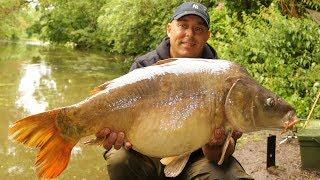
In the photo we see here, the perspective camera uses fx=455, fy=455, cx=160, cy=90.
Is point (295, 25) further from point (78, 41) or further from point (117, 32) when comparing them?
point (78, 41)

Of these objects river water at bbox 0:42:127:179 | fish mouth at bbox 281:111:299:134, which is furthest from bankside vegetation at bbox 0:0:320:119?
fish mouth at bbox 281:111:299:134

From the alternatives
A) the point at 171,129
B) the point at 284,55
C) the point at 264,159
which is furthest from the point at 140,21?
the point at 171,129

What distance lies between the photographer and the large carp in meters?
2.44

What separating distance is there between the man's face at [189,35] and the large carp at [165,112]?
79 centimetres

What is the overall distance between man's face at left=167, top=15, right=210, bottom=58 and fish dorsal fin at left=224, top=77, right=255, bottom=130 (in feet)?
2.97

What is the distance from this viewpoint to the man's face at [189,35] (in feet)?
11.1

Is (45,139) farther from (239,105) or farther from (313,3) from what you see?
(313,3)

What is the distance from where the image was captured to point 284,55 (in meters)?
8.91

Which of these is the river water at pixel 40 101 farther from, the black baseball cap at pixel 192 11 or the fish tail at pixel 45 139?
the fish tail at pixel 45 139

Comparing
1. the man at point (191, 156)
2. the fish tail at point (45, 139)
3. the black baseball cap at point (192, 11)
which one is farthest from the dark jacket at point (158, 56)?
the fish tail at point (45, 139)

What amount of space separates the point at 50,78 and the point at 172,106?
13.0 m

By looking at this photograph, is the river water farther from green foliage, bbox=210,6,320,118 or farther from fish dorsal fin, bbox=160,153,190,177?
green foliage, bbox=210,6,320,118

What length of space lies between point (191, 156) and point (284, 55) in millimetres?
6078

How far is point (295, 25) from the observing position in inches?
362
